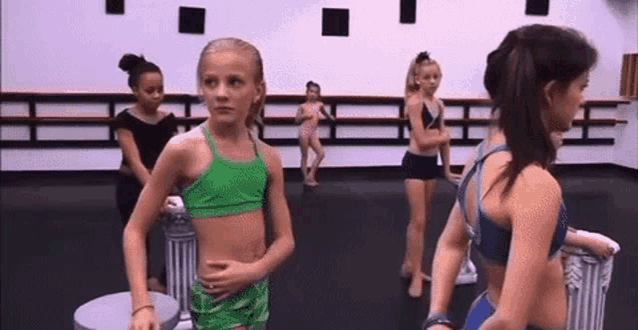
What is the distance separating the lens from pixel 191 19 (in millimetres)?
7758

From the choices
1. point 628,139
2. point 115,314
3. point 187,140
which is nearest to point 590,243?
point 187,140

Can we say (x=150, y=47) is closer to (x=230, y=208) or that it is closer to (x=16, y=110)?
(x=16, y=110)

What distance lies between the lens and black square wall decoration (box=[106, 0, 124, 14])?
752 cm

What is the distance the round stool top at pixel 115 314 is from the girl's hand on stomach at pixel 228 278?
0.48 feet

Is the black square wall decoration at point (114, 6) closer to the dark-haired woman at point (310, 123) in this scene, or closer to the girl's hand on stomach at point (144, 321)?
the dark-haired woman at point (310, 123)

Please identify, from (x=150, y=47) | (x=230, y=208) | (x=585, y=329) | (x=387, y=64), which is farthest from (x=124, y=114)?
(x=387, y=64)

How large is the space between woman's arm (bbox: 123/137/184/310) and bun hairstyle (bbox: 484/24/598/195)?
76 cm

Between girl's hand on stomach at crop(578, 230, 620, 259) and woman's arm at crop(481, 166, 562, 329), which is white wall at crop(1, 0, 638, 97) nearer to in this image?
girl's hand on stomach at crop(578, 230, 620, 259)

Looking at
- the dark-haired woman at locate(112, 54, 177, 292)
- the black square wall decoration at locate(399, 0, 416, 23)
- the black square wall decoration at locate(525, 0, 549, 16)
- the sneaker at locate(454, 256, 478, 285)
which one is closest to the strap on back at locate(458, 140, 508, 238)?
the dark-haired woman at locate(112, 54, 177, 292)

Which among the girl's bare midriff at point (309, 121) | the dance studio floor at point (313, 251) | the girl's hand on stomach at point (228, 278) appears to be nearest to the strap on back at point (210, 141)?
the girl's hand on stomach at point (228, 278)

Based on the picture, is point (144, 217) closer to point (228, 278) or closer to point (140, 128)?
point (228, 278)

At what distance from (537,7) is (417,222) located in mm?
6137

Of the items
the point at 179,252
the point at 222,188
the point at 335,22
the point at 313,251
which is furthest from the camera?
the point at 335,22

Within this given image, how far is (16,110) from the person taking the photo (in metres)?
7.42
